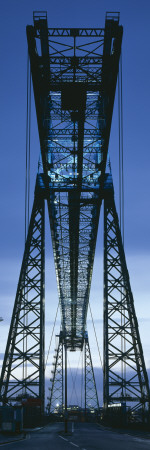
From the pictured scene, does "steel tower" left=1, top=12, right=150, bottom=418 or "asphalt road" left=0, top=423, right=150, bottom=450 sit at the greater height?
"steel tower" left=1, top=12, right=150, bottom=418

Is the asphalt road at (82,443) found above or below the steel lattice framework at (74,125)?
below

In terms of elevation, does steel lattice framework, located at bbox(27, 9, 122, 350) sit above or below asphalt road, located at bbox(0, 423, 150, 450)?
above

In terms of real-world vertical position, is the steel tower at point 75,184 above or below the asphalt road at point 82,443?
above

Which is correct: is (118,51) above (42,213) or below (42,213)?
above

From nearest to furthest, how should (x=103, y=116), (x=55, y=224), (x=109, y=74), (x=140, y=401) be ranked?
(x=109, y=74)
(x=103, y=116)
(x=140, y=401)
(x=55, y=224)

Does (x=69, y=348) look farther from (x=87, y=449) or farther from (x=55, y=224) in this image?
(x=87, y=449)

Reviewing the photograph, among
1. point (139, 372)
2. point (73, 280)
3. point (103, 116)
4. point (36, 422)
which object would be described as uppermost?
point (103, 116)

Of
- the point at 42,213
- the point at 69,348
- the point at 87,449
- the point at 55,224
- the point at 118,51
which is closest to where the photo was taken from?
the point at 87,449

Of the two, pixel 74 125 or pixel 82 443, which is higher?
pixel 74 125

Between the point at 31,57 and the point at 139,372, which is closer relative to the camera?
the point at 31,57

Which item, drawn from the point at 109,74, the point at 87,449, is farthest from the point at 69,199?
the point at 87,449

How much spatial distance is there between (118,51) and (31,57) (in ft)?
12.8

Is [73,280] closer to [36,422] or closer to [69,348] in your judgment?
[36,422]

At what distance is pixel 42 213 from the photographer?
126 feet
